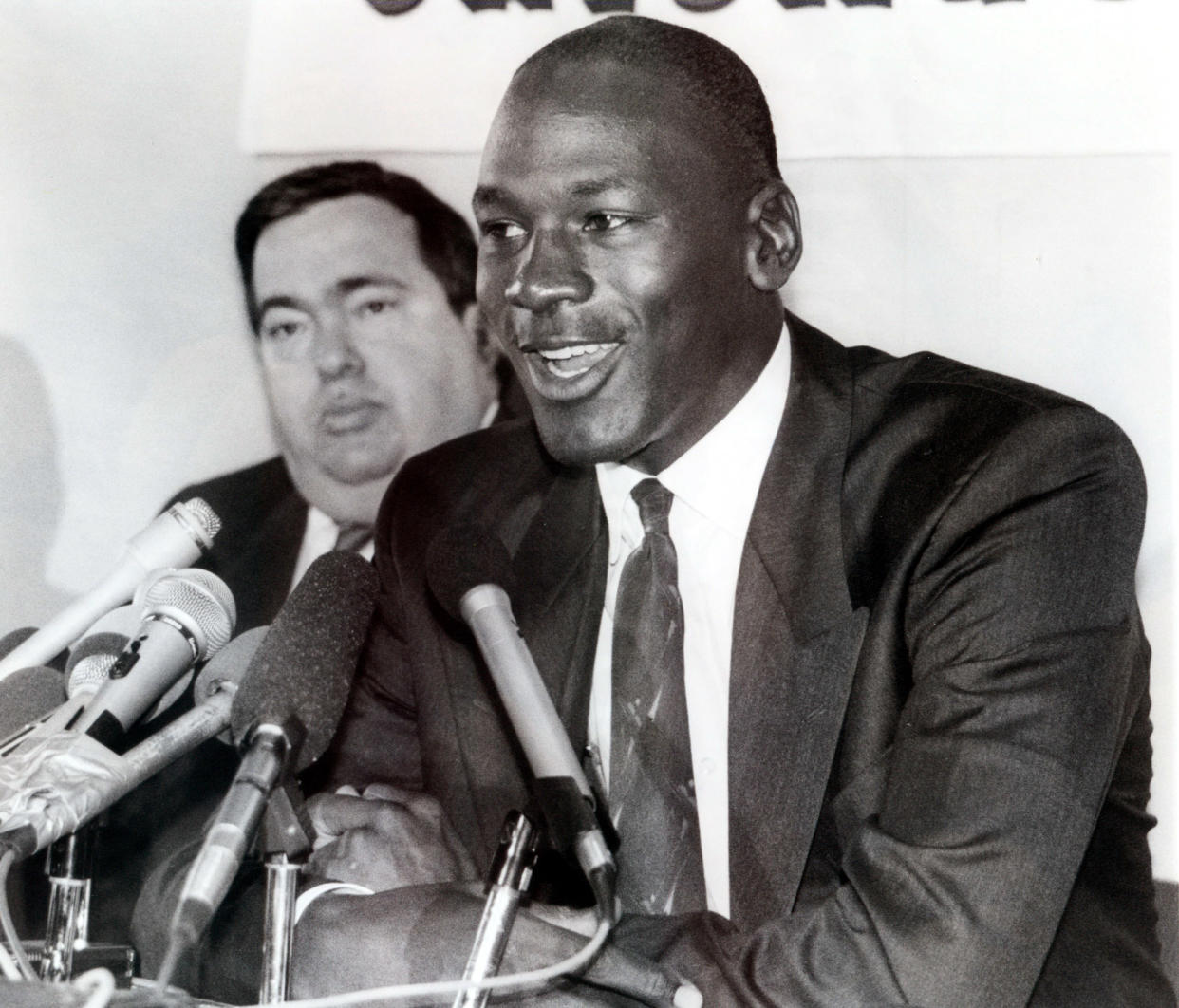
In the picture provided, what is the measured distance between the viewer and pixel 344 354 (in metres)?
2.19

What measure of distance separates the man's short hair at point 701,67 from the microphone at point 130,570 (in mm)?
826

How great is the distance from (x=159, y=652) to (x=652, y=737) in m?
0.64

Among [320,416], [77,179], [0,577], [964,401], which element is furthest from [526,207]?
[0,577]

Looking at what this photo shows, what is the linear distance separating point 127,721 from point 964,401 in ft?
3.70

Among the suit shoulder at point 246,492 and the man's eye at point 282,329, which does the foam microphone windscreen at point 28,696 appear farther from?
the man's eye at point 282,329

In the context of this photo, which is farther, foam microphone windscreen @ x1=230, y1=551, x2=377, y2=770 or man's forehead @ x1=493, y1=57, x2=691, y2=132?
man's forehead @ x1=493, y1=57, x2=691, y2=132

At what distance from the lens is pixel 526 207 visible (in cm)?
193

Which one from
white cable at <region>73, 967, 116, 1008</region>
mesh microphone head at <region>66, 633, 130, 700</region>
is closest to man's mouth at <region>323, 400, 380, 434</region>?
mesh microphone head at <region>66, 633, 130, 700</region>

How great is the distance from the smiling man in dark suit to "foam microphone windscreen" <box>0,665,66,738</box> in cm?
40

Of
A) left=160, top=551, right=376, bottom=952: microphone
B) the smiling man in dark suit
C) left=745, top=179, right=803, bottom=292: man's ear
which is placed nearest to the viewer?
left=160, top=551, right=376, bottom=952: microphone

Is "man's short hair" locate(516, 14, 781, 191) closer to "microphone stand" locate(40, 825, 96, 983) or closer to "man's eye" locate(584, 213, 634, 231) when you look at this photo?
"man's eye" locate(584, 213, 634, 231)

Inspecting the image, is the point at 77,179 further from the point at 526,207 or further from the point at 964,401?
the point at 964,401

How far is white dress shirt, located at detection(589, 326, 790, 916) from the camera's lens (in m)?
1.84

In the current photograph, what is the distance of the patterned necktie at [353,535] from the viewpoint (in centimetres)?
213
